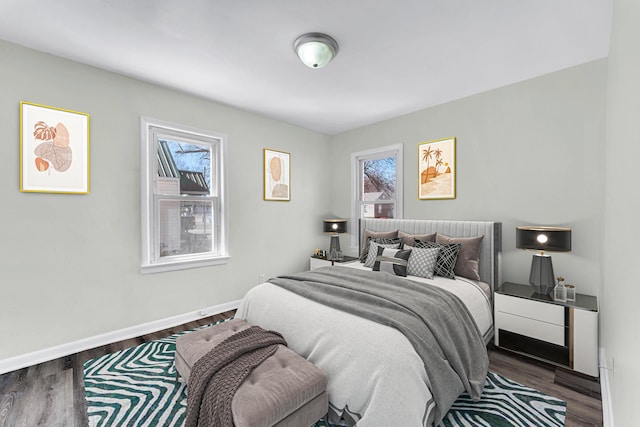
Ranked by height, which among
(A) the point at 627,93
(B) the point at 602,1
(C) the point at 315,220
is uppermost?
(B) the point at 602,1

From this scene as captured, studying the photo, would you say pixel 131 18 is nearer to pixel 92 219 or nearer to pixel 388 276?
pixel 92 219

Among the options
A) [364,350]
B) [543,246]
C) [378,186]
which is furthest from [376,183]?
[364,350]

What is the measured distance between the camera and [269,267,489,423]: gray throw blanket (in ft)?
5.31

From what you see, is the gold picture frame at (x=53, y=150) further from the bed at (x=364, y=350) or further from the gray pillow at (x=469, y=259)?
the gray pillow at (x=469, y=259)

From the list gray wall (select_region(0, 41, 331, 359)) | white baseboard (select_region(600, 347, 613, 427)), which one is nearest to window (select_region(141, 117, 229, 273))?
gray wall (select_region(0, 41, 331, 359))

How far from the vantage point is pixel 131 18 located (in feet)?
6.44

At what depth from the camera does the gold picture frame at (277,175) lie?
4.02 m

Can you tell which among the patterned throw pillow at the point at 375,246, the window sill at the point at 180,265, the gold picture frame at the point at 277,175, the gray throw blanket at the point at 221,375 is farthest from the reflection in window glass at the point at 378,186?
the gray throw blanket at the point at 221,375

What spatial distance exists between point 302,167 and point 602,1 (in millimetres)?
3462

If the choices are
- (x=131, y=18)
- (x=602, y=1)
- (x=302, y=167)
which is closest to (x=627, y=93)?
(x=602, y=1)

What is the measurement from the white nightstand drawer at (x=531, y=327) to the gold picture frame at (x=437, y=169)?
144 centimetres

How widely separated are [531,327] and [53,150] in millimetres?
4370

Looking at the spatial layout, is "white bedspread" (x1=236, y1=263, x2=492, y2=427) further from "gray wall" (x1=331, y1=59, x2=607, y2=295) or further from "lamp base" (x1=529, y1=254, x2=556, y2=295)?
"gray wall" (x1=331, y1=59, x2=607, y2=295)

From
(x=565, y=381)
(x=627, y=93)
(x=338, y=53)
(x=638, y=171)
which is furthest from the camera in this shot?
(x=338, y=53)
